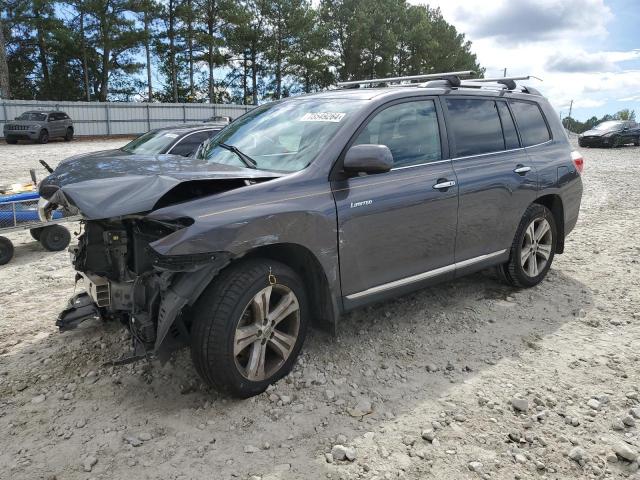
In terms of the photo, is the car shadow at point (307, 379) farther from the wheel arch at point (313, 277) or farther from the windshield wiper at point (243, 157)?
the windshield wiper at point (243, 157)

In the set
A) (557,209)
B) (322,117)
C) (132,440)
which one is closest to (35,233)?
(322,117)

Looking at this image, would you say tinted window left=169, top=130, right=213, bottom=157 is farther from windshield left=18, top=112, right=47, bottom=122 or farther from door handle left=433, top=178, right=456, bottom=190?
windshield left=18, top=112, right=47, bottom=122

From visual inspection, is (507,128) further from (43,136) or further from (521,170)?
(43,136)

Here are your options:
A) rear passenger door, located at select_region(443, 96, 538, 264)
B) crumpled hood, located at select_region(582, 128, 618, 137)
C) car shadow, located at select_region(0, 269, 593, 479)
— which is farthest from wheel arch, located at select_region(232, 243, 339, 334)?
crumpled hood, located at select_region(582, 128, 618, 137)

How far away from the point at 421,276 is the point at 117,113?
32681 mm

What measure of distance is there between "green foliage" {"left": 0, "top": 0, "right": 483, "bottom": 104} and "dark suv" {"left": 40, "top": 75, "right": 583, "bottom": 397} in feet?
124

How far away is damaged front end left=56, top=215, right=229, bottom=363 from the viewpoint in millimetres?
2982

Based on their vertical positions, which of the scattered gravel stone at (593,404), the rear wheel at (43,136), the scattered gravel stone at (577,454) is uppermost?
the rear wheel at (43,136)

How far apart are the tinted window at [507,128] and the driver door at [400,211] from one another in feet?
2.97

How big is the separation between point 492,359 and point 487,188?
1.41 metres

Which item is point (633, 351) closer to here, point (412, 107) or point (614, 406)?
point (614, 406)

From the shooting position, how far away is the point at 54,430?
122 inches

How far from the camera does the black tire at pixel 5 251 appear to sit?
21.1 feet

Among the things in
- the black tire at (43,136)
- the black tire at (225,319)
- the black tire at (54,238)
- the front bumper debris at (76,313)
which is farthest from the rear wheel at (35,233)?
the black tire at (43,136)
